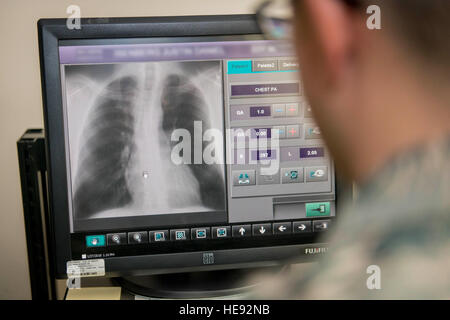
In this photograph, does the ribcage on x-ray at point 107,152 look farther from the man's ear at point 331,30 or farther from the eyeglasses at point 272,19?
the man's ear at point 331,30

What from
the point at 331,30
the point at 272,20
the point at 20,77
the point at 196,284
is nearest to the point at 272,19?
the point at 272,20

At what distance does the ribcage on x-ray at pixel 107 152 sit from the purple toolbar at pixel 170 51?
0.04m

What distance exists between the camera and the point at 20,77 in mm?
952

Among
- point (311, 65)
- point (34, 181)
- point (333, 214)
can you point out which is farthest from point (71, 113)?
point (311, 65)

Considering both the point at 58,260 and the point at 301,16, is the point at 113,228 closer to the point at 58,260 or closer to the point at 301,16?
the point at 58,260

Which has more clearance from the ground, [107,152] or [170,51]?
[170,51]

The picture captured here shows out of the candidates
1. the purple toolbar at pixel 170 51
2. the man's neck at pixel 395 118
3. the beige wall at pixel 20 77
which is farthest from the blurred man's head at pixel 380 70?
the beige wall at pixel 20 77

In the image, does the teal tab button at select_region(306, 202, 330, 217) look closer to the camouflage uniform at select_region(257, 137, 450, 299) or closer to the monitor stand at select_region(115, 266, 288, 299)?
the monitor stand at select_region(115, 266, 288, 299)

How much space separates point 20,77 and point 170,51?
32 cm

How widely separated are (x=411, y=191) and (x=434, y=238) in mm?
23

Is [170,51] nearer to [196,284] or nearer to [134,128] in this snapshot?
[134,128]

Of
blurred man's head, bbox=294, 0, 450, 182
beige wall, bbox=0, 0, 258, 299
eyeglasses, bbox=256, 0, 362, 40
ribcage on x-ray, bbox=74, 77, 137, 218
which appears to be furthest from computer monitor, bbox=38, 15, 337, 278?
blurred man's head, bbox=294, 0, 450, 182

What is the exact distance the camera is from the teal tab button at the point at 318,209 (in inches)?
32.3

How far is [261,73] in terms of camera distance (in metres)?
0.79
